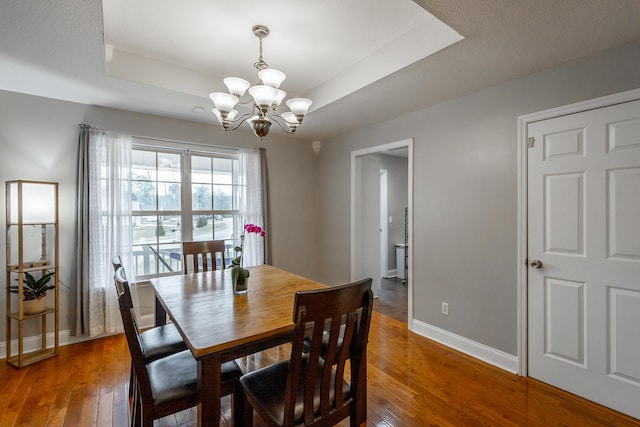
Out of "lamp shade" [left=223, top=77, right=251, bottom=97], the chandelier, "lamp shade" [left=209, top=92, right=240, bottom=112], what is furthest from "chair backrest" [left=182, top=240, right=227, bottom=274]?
"lamp shade" [left=223, top=77, right=251, bottom=97]

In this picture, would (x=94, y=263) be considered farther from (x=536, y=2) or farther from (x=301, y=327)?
(x=536, y=2)

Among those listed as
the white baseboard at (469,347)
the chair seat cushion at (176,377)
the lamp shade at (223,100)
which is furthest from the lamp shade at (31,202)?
the white baseboard at (469,347)

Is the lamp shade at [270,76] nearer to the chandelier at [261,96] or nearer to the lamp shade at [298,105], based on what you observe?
the chandelier at [261,96]

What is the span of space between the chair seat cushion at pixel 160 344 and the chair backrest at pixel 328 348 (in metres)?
0.92

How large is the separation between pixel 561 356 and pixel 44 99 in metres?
4.96

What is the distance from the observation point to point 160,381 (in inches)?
56.8

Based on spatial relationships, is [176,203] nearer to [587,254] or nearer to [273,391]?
[273,391]

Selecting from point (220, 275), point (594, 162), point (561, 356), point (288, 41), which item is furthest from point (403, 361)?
point (288, 41)

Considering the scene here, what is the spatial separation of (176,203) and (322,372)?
3.00 metres

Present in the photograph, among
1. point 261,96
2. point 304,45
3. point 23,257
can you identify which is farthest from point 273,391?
point 23,257

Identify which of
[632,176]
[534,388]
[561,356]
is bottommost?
[534,388]

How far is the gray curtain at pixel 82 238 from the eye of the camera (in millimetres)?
2912

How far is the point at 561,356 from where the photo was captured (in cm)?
217

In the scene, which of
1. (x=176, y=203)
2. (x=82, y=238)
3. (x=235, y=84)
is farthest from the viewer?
(x=176, y=203)
